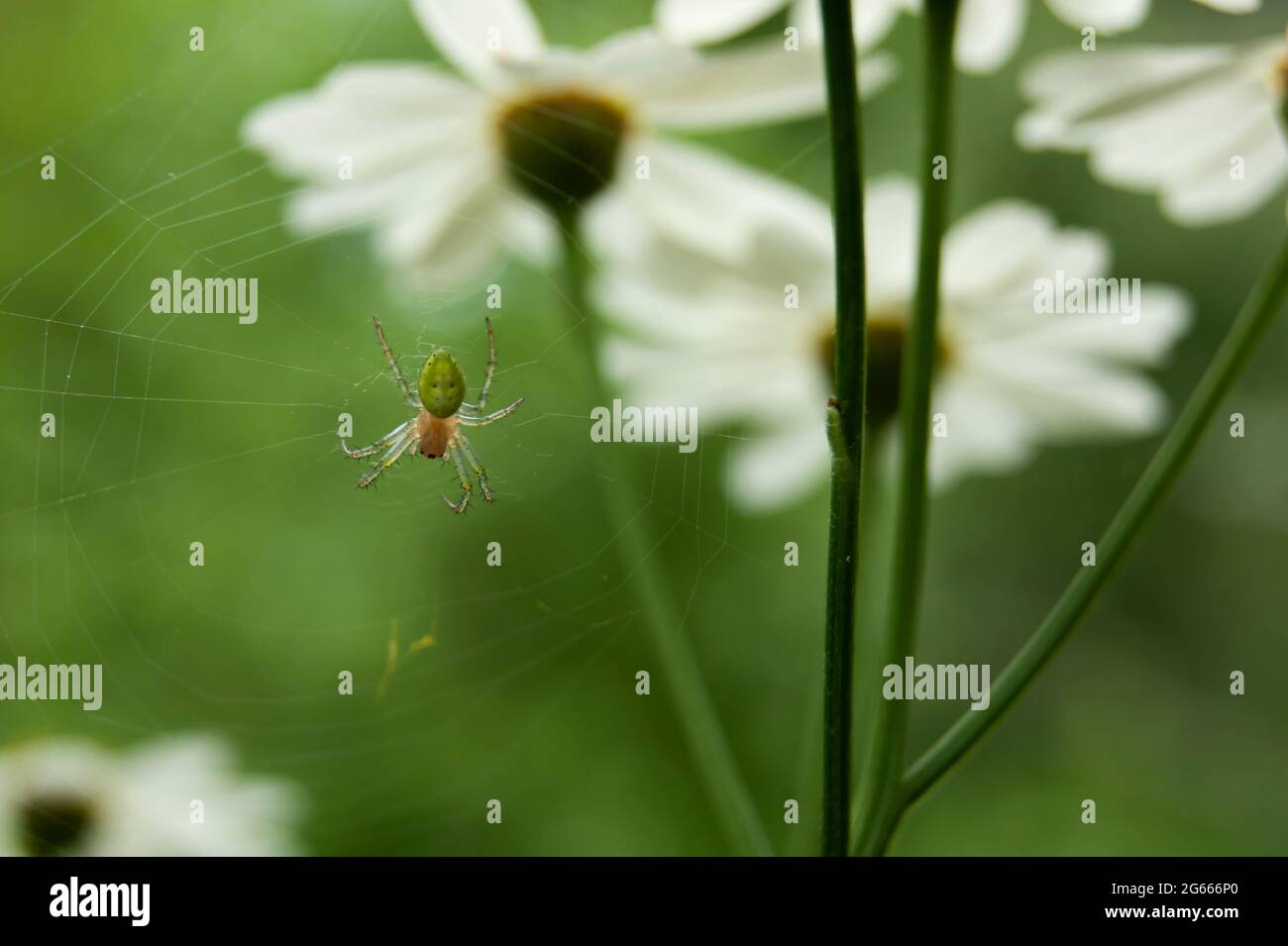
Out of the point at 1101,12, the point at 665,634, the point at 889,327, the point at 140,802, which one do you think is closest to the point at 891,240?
the point at 889,327

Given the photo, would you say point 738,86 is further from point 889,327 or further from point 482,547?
point 482,547

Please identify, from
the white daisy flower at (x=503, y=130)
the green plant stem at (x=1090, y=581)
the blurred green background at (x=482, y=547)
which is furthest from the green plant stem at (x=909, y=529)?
the blurred green background at (x=482, y=547)

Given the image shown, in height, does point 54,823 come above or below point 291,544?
below

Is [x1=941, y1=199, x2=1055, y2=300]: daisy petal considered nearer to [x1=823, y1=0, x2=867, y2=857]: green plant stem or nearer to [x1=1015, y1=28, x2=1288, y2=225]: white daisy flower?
[x1=1015, y1=28, x2=1288, y2=225]: white daisy flower
